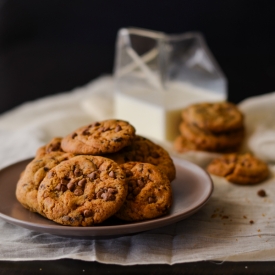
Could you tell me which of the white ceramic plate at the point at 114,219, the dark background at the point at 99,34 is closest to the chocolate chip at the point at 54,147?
the white ceramic plate at the point at 114,219

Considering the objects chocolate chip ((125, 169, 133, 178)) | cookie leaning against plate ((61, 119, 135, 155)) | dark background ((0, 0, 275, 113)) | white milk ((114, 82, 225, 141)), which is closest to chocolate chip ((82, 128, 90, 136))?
cookie leaning against plate ((61, 119, 135, 155))

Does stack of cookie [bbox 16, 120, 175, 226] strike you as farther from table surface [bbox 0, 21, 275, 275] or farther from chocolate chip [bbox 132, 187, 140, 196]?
table surface [bbox 0, 21, 275, 275]

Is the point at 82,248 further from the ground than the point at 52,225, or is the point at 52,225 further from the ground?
the point at 52,225

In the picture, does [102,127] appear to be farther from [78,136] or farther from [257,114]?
[257,114]

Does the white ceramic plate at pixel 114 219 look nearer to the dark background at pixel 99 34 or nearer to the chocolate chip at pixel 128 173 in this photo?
the chocolate chip at pixel 128 173

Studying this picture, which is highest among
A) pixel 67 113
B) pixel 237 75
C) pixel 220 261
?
pixel 220 261

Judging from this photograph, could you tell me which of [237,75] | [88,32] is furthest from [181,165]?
[88,32]

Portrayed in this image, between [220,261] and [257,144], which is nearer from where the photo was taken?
[220,261]
